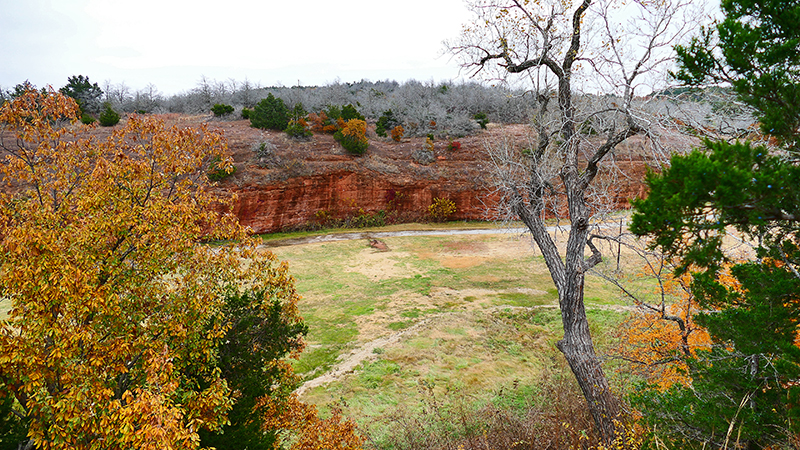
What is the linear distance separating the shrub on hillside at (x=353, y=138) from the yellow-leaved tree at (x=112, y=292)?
63.8 feet

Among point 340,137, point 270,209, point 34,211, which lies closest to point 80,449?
point 34,211

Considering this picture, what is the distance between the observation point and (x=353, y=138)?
2545 centimetres

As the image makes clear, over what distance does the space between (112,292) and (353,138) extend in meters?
22.0

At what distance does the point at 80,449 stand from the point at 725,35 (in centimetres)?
666

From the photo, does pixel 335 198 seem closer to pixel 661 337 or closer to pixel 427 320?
pixel 427 320

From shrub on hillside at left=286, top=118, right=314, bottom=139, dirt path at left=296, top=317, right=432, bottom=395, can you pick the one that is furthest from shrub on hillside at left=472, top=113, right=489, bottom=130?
dirt path at left=296, top=317, right=432, bottom=395

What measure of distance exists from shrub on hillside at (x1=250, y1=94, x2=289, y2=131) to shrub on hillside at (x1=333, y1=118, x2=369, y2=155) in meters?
4.11

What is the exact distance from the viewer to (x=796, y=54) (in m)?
2.73

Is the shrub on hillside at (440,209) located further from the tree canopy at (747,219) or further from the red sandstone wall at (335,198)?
the tree canopy at (747,219)

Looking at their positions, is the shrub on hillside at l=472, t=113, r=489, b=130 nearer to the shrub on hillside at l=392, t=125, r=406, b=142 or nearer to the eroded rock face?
the eroded rock face

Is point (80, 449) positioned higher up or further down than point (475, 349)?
higher up

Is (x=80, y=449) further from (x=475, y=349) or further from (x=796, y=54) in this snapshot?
(x=475, y=349)

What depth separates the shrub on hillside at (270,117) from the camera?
26844 mm

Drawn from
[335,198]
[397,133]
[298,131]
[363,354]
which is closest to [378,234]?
[335,198]
